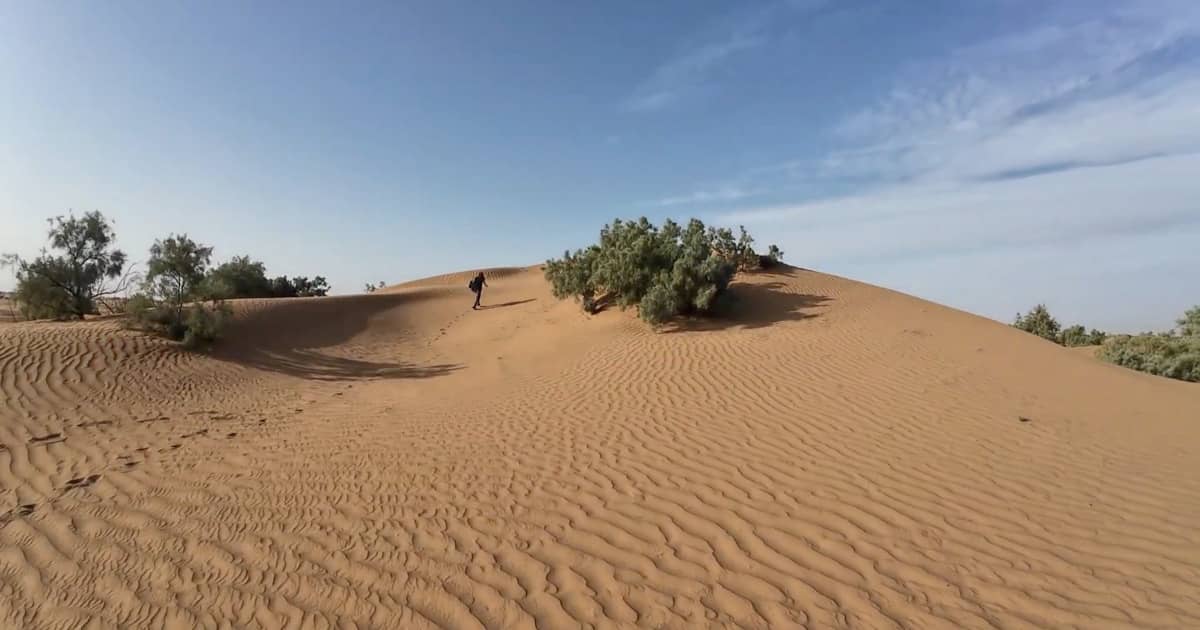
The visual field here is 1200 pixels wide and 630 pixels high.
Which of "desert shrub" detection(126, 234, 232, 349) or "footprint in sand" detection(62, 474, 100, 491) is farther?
"desert shrub" detection(126, 234, 232, 349)

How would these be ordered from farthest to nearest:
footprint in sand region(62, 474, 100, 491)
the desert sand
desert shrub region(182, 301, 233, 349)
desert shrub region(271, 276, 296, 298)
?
1. desert shrub region(271, 276, 296, 298)
2. desert shrub region(182, 301, 233, 349)
3. footprint in sand region(62, 474, 100, 491)
4. the desert sand

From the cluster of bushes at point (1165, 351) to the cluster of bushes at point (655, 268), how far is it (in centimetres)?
892

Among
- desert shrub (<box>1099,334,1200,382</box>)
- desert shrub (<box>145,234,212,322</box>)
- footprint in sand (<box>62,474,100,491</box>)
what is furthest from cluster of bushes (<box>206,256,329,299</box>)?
desert shrub (<box>1099,334,1200,382</box>)

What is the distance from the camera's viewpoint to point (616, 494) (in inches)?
194

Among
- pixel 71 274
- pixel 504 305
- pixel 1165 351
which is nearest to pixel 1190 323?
pixel 1165 351

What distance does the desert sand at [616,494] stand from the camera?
11.1 ft

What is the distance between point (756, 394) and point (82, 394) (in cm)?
1063

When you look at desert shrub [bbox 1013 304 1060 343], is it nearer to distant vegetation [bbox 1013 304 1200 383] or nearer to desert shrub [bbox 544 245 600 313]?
distant vegetation [bbox 1013 304 1200 383]

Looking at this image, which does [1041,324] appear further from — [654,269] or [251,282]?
[251,282]

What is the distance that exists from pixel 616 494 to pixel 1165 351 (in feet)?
47.6

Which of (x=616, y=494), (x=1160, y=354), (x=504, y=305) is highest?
(x=504, y=305)

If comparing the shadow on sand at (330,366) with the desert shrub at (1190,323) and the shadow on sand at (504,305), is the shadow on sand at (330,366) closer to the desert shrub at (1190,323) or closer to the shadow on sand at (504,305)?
the shadow on sand at (504,305)

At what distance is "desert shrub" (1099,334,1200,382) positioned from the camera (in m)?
11.6

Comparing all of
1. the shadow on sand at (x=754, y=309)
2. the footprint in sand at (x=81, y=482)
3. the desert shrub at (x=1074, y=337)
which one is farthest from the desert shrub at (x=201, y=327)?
the desert shrub at (x=1074, y=337)
